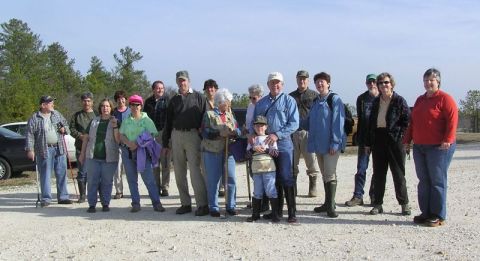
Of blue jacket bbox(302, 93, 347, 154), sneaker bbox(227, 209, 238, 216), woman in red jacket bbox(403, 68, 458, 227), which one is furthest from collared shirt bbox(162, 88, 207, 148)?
woman in red jacket bbox(403, 68, 458, 227)

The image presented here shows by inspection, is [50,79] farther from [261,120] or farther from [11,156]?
[261,120]

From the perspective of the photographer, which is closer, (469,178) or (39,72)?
(469,178)

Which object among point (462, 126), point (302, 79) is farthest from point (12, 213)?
point (462, 126)

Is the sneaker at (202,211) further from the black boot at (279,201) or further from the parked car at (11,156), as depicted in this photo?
the parked car at (11,156)

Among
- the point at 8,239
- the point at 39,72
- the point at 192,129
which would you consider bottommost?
the point at 8,239

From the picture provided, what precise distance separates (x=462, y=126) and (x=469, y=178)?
3146 cm

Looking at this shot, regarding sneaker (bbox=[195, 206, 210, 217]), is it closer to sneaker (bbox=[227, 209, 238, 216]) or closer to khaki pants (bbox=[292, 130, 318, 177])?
sneaker (bbox=[227, 209, 238, 216])

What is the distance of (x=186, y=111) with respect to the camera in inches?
286

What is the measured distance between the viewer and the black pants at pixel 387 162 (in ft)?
22.4

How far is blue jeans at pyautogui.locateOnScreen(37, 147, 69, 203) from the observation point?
8445 millimetres

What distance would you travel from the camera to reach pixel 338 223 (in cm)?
648

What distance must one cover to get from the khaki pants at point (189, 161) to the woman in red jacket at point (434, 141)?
285cm

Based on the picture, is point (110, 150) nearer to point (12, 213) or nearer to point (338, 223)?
point (12, 213)

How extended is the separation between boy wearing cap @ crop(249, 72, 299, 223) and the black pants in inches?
45.9
